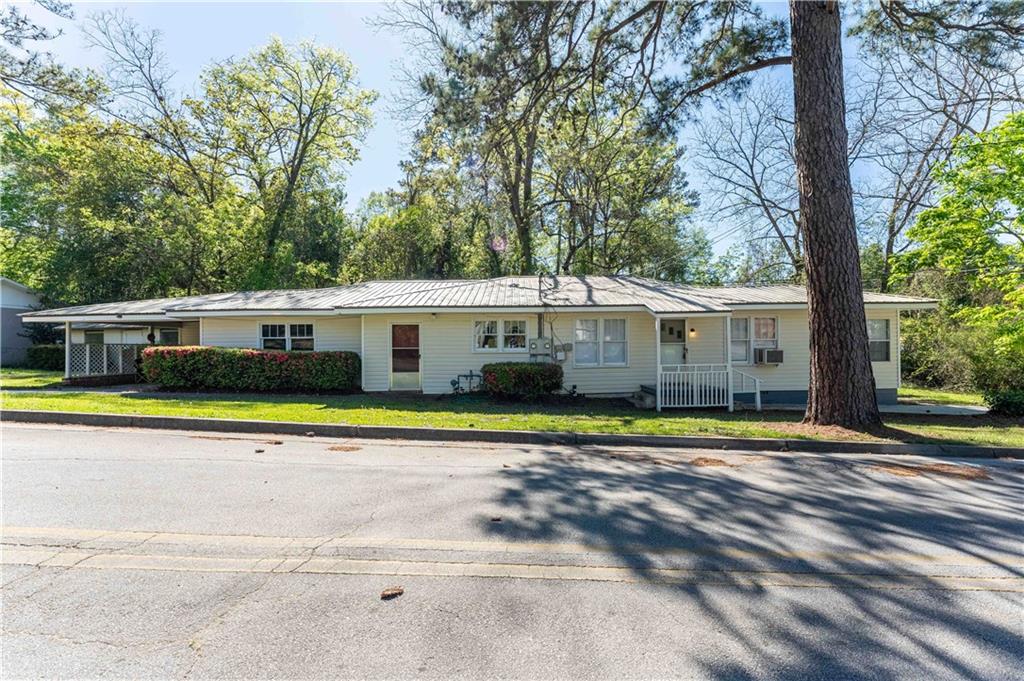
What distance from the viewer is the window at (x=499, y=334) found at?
14359mm

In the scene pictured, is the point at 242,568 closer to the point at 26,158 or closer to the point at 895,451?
the point at 895,451

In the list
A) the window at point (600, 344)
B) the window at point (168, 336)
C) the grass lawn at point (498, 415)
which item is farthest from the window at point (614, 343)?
the window at point (168, 336)

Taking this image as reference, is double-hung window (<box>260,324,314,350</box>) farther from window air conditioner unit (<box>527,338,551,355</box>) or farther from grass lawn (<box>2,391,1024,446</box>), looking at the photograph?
window air conditioner unit (<box>527,338,551,355</box>)

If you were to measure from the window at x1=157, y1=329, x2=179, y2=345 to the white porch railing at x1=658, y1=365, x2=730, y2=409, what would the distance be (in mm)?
15987

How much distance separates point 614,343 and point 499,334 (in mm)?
3397

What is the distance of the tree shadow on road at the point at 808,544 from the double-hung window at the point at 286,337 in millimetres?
11133

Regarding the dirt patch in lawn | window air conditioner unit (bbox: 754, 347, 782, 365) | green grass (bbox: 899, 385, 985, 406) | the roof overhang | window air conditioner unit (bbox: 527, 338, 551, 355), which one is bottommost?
green grass (bbox: 899, 385, 985, 406)

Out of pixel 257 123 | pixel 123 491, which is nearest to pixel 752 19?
pixel 123 491

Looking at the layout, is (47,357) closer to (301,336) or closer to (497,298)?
(301,336)

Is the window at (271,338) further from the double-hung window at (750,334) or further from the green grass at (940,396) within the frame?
the green grass at (940,396)

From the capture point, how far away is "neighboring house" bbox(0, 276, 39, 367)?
23.5m

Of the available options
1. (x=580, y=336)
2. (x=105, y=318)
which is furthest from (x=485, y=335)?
(x=105, y=318)

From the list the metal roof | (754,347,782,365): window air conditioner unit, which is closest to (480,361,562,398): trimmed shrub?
the metal roof

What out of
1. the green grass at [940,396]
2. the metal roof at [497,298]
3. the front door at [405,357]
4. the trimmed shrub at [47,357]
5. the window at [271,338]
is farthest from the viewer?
the trimmed shrub at [47,357]
